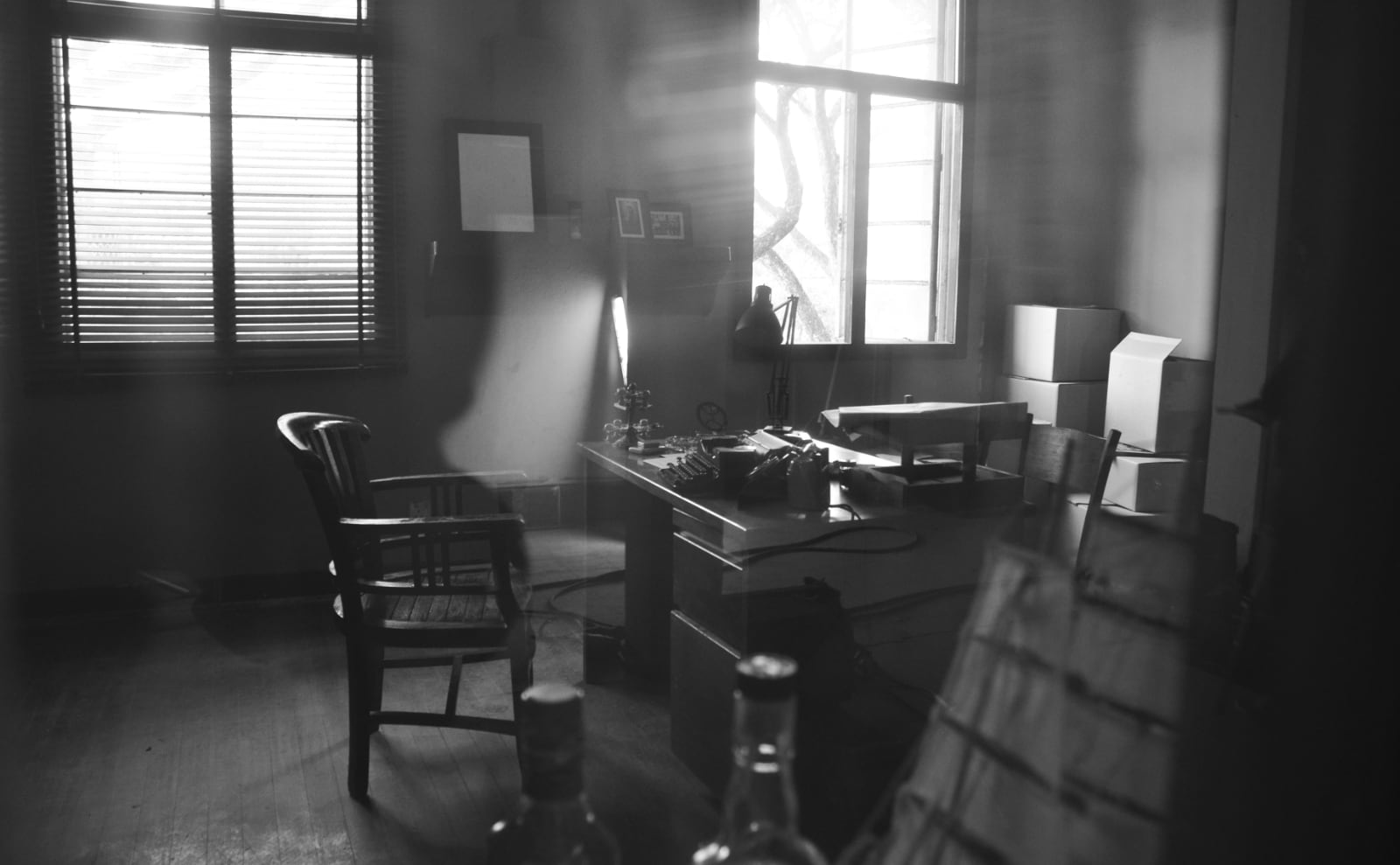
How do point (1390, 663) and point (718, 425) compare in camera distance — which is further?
point (718, 425)

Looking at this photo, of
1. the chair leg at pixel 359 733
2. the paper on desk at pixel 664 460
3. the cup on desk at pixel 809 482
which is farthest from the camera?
the paper on desk at pixel 664 460

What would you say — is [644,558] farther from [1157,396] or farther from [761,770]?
[761,770]

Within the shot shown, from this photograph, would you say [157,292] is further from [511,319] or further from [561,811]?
[561,811]

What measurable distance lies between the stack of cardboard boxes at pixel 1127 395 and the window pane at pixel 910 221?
122mm

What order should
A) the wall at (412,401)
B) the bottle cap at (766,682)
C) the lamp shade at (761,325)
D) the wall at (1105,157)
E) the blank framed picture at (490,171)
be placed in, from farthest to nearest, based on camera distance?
the blank framed picture at (490,171), the wall at (412,401), the lamp shade at (761,325), the wall at (1105,157), the bottle cap at (766,682)

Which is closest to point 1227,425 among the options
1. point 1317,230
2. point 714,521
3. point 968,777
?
point 1317,230

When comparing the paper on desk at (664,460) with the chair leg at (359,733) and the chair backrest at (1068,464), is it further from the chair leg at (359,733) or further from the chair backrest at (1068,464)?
the chair backrest at (1068,464)

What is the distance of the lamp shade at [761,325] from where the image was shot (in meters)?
2.19

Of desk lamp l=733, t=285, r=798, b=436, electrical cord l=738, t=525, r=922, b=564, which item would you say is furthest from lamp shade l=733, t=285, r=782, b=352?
electrical cord l=738, t=525, r=922, b=564

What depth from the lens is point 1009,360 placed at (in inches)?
35.8

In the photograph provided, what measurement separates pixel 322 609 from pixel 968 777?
392 centimetres

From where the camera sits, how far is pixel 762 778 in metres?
0.48

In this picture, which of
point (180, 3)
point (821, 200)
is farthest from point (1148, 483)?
point (180, 3)

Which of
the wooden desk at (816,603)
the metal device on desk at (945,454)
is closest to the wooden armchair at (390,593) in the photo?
the wooden desk at (816,603)
